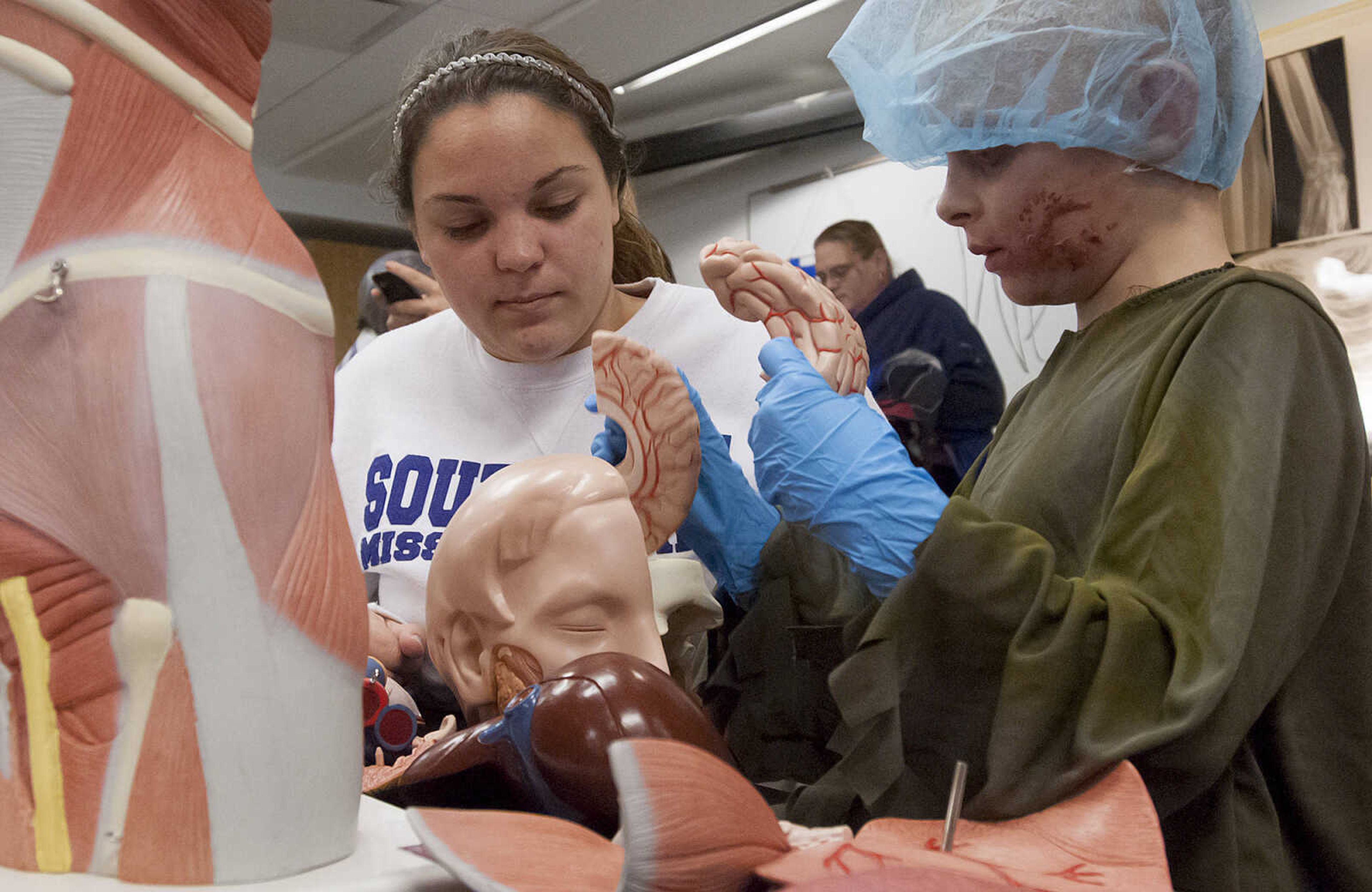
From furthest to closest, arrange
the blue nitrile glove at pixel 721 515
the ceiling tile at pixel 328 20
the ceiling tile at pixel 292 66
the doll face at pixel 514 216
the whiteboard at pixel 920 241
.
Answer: the ceiling tile at pixel 292 66
the ceiling tile at pixel 328 20
the whiteboard at pixel 920 241
the doll face at pixel 514 216
the blue nitrile glove at pixel 721 515

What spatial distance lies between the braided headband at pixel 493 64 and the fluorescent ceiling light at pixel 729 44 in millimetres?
2655

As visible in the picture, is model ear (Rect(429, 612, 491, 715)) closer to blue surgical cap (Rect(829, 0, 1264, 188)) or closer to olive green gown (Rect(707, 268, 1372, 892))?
olive green gown (Rect(707, 268, 1372, 892))

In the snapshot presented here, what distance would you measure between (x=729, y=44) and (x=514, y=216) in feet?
10.6

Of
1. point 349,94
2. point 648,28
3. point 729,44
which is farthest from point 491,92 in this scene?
point 349,94

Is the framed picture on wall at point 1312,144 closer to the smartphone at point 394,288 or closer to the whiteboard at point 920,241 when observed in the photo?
the whiteboard at point 920,241

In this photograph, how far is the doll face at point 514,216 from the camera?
4.41 feet

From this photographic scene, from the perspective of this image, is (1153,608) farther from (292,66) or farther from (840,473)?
(292,66)

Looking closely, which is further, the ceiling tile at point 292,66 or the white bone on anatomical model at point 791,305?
the ceiling tile at point 292,66

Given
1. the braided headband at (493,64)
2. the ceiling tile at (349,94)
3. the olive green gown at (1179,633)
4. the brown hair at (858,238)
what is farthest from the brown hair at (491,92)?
the ceiling tile at (349,94)

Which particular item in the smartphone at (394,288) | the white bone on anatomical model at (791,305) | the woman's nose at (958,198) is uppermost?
the smartphone at (394,288)

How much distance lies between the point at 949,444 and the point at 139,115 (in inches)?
70.5

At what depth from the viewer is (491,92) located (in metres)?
1.39

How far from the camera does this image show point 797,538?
1.03m

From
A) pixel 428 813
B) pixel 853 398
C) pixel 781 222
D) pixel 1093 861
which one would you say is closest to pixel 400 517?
pixel 853 398
